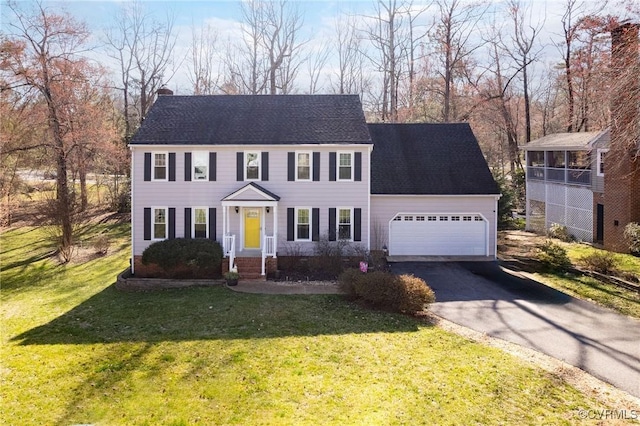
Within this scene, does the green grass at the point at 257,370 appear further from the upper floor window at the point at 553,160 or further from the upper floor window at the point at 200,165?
the upper floor window at the point at 553,160

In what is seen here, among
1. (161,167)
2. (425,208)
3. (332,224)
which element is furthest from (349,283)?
(161,167)

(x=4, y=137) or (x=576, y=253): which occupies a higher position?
(x=4, y=137)

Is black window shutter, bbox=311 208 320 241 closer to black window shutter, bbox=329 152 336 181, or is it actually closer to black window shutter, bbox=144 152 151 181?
black window shutter, bbox=329 152 336 181

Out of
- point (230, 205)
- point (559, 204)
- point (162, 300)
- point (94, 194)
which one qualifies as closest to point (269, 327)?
point (162, 300)

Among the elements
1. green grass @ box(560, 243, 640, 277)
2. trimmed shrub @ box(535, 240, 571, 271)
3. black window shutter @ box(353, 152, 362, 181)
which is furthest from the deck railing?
green grass @ box(560, 243, 640, 277)

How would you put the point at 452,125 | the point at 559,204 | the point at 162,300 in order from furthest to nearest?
the point at 559,204 → the point at 452,125 → the point at 162,300

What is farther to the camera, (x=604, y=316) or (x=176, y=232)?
(x=176, y=232)

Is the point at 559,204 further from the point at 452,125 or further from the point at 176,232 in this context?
the point at 176,232
